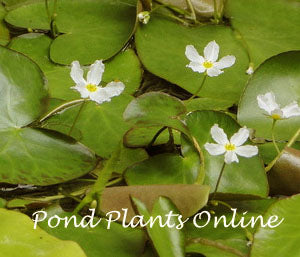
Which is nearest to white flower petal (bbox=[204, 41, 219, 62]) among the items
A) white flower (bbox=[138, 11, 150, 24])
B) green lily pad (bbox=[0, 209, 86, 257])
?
white flower (bbox=[138, 11, 150, 24])

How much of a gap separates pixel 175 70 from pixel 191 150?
31 cm

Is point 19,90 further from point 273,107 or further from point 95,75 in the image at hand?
point 273,107

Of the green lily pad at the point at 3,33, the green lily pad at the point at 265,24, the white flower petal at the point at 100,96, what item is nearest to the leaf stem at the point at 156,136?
the white flower petal at the point at 100,96

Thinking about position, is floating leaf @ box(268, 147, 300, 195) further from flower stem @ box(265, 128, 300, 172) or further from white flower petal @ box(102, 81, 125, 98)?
white flower petal @ box(102, 81, 125, 98)

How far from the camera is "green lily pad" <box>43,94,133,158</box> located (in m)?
1.14

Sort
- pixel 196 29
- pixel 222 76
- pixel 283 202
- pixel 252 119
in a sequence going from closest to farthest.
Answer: pixel 283 202 < pixel 252 119 < pixel 222 76 < pixel 196 29

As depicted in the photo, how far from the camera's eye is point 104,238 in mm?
962

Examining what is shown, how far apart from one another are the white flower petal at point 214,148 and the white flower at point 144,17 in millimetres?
480

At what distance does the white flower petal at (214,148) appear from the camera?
0.99m

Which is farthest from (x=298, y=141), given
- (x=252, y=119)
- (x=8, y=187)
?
(x=8, y=187)

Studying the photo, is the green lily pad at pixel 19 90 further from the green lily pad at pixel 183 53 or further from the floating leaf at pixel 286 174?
Answer: the floating leaf at pixel 286 174

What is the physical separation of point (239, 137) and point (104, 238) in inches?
10.5

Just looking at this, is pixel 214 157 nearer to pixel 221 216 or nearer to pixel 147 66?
pixel 221 216

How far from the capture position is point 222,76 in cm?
131
